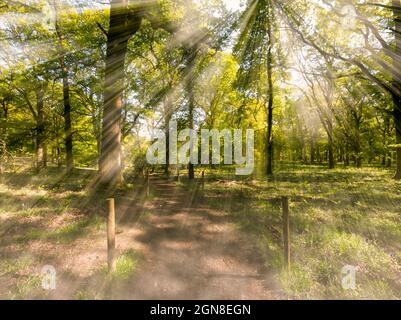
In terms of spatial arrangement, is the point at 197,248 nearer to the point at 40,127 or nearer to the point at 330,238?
the point at 330,238

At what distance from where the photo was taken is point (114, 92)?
1148cm

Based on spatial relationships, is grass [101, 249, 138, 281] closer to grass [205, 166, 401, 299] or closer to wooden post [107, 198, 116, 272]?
wooden post [107, 198, 116, 272]

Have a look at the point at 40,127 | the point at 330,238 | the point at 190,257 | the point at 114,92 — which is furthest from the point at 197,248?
the point at 40,127

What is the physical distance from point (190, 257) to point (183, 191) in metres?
8.47

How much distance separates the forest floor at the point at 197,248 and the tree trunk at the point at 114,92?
1.70 meters

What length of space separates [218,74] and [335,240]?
65.0 feet

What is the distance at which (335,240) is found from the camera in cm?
591

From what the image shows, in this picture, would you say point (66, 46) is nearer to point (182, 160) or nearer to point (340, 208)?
point (182, 160)

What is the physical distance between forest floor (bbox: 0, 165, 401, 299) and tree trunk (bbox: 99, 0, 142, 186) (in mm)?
1700

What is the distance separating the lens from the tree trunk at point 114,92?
11.1m

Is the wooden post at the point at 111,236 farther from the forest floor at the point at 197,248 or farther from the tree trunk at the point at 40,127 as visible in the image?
the tree trunk at the point at 40,127

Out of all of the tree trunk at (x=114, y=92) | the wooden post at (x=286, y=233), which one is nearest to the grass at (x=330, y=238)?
the wooden post at (x=286, y=233)
